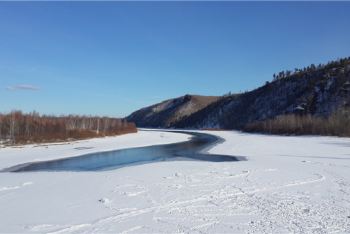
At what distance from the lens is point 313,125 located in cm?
6003

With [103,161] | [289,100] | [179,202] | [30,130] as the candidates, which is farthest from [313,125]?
[179,202]

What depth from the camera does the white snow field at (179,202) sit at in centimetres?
886

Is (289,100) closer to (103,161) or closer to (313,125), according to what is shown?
(313,125)

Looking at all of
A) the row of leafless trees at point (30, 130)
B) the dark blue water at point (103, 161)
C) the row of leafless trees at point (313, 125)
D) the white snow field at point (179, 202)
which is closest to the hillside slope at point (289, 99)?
the row of leafless trees at point (313, 125)

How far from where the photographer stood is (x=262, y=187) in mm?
13945

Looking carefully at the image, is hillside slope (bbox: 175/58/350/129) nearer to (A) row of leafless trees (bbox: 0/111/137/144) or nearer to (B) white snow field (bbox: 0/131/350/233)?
(A) row of leafless trees (bbox: 0/111/137/144)

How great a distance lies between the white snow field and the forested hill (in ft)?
190

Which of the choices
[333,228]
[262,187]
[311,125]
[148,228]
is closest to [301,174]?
[262,187]

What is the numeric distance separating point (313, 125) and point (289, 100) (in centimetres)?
4702

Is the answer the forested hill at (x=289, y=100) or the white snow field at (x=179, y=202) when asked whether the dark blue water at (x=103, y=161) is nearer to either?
the white snow field at (x=179, y=202)

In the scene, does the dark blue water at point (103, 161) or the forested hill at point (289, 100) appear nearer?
the dark blue water at point (103, 161)

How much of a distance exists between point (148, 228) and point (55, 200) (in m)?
4.48

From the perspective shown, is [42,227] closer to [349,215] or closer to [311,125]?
[349,215]

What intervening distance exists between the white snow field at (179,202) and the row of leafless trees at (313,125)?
127 ft
